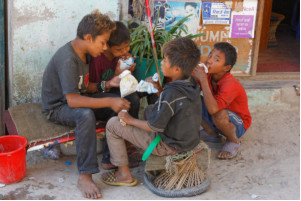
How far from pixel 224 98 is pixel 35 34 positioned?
1.86 metres

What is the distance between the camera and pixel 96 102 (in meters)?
2.88

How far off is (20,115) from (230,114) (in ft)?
6.27

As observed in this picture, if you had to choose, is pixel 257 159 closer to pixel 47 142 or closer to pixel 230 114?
pixel 230 114

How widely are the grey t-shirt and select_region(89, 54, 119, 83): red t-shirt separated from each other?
25cm

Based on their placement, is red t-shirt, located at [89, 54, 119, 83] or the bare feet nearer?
the bare feet

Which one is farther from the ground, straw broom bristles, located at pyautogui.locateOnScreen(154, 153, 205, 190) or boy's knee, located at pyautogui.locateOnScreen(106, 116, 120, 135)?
boy's knee, located at pyautogui.locateOnScreen(106, 116, 120, 135)

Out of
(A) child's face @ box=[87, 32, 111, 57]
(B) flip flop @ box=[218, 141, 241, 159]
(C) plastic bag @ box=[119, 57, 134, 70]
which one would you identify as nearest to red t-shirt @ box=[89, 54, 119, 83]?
(C) plastic bag @ box=[119, 57, 134, 70]

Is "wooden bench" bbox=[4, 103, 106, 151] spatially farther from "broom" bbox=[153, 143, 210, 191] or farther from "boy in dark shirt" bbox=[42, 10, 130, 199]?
"broom" bbox=[153, 143, 210, 191]

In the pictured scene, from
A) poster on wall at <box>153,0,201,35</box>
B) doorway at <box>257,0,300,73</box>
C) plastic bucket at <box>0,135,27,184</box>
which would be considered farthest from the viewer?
doorway at <box>257,0,300,73</box>

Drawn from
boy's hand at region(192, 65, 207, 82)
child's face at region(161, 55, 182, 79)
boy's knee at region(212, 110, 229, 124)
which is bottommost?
boy's knee at region(212, 110, 229, 124)

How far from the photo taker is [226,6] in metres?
4.32

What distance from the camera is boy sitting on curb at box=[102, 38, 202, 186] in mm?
2609

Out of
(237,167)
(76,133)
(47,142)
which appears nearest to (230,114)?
(237,167)

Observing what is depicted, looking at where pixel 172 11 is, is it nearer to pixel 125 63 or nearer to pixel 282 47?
pixel 125 63
